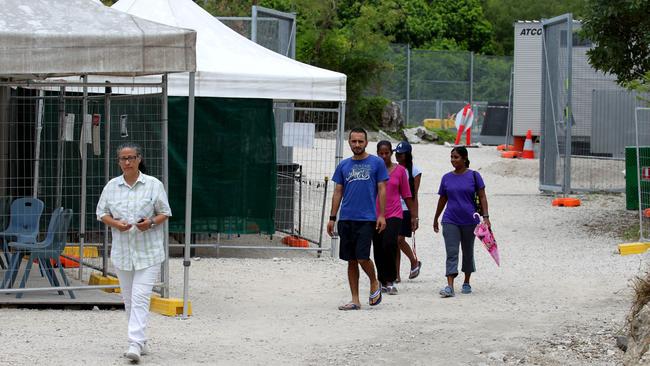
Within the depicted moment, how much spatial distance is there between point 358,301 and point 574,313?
2082 millimetres

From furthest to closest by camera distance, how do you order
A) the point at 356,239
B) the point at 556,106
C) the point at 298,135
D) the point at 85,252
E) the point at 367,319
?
the point at 556,106 < the point at 298,135 < the point at 85,252 < the point at 356,239 < the point at 367,319

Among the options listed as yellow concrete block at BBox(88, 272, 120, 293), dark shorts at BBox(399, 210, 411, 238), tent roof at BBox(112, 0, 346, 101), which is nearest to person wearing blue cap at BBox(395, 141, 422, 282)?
dark shorts at BBox(399, 210, 411, 238)

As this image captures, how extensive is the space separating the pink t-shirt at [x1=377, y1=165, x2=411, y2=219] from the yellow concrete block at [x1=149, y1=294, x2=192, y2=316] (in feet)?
8.17

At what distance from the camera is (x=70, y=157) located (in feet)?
47.8

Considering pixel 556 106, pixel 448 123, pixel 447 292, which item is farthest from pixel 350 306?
Answer: pixel 448 123

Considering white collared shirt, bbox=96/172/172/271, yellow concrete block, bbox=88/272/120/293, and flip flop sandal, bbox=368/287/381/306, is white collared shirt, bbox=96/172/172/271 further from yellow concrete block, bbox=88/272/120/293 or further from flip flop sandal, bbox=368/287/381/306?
flip flop sandal, bbox=368/287/381/306

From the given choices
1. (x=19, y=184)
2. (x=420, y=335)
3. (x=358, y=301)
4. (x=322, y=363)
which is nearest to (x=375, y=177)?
(x=358, y=301)

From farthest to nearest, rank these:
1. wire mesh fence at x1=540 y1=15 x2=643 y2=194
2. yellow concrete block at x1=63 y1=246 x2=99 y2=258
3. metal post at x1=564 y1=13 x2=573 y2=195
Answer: wire mesh fence at x1=540 y1=15 x2=643 y2=194 < metal post at x1=564 y1=13 x2=573 y2=195 < yellow concrete block at x1=63 y1=246 x2=99 y2=258

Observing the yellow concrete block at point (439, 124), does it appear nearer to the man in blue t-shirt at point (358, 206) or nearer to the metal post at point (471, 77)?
the metal post at point (471, 77)

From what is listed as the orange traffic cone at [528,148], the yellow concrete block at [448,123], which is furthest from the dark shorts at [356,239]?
the yellow concrete block at [448,123]

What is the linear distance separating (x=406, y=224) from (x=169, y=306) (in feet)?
11.8

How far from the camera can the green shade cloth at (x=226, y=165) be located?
50.5 ft

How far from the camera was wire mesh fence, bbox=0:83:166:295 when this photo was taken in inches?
479

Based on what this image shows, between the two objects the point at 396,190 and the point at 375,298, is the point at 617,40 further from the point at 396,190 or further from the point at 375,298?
the point at 375,298
